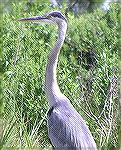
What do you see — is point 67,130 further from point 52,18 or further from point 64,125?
point 52,18

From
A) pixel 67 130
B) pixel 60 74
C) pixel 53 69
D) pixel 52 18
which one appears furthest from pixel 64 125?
pixel 60 74

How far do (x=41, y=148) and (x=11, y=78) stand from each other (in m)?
0.60

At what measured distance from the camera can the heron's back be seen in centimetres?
222

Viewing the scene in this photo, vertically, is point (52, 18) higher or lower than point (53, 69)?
higher

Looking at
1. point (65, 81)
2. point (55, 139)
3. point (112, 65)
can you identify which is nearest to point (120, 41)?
point (112, 65)

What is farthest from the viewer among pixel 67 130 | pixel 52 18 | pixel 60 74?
pixel 60 74

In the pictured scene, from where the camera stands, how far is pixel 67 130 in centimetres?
227

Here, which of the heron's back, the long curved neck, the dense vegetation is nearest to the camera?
the heron's back

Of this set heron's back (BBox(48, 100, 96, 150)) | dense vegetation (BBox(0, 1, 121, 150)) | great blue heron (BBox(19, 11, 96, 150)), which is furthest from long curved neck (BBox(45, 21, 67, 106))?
dense vegetation (BBox(0, 1, 121, 150))

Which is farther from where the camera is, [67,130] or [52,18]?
[52,18]

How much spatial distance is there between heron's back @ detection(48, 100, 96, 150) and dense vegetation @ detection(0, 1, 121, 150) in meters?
0.12

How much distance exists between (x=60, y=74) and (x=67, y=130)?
0.93 meters

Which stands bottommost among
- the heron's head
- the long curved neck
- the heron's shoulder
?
the heron's shoulder

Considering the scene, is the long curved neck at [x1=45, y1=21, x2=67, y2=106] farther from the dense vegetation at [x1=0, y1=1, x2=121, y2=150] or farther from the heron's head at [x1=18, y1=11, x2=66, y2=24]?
the dense vegetation at [x1=0, y1=1, x2=121, y2=150]
